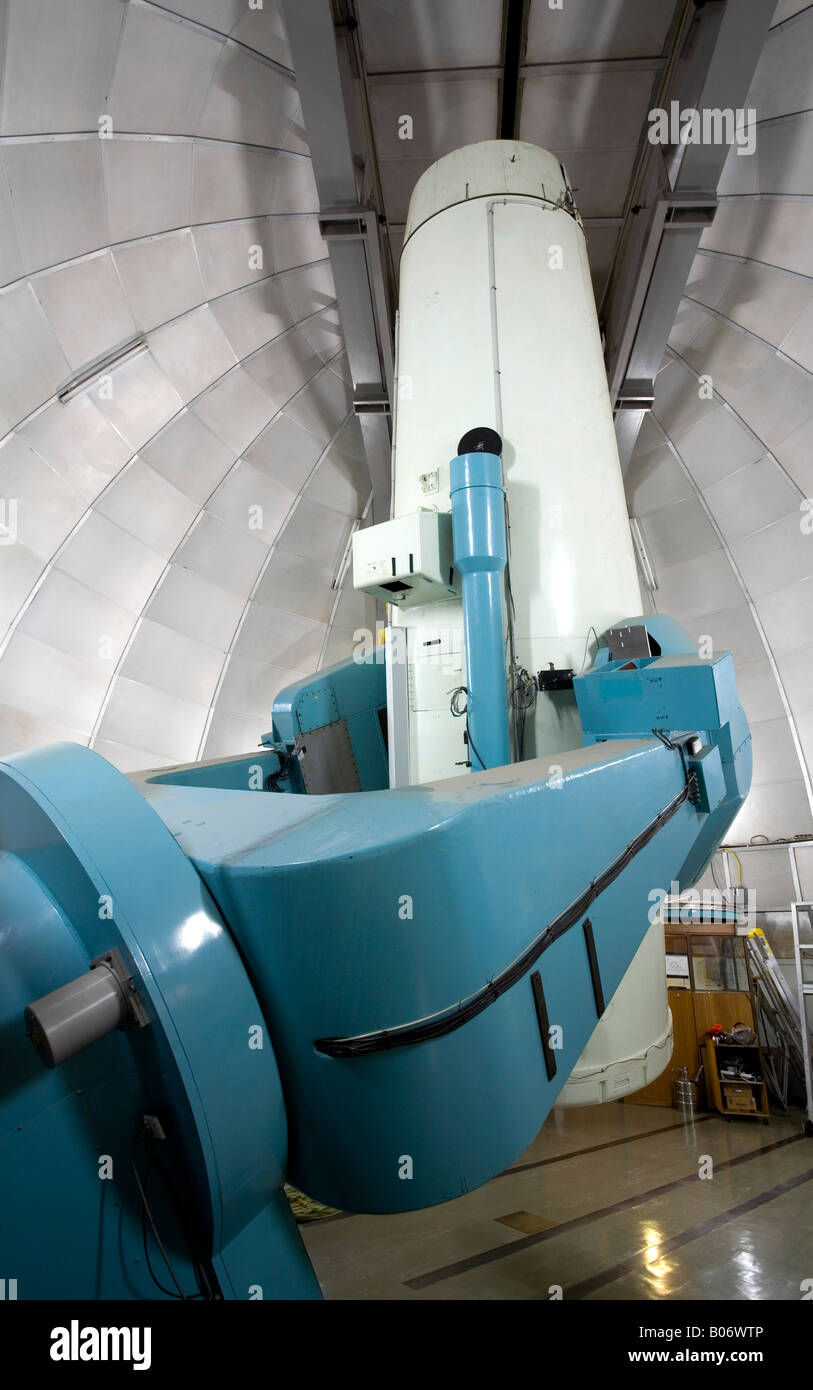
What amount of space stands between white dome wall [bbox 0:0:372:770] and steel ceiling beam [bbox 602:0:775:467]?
3.74 metres

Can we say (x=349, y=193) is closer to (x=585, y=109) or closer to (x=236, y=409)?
(x=585, y=109)

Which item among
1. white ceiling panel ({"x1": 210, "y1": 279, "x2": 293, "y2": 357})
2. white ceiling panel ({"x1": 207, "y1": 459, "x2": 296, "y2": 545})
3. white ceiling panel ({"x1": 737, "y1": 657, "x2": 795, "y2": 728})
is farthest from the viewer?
white ceiling panel ({"x1": 207, "y1": 459, "x2": 296, "y2": 545})

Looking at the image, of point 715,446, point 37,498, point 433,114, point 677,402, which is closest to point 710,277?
point 677,402

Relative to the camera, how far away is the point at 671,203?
6914 millimetres

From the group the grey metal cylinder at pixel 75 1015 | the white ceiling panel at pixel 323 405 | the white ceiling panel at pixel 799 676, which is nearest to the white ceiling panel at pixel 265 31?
the white ceiling panel at pixel 323 405

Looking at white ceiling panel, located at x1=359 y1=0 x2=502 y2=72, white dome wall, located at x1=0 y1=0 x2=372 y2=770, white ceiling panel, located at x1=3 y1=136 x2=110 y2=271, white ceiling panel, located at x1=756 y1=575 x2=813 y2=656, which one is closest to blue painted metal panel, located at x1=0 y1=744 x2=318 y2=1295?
white dome wall, located at x1=0 y1=0 x2=372 y2=770

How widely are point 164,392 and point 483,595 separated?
21.3 feet

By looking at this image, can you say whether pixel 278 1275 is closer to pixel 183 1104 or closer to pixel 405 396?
pixel 183 1104

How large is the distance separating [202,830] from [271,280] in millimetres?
9003

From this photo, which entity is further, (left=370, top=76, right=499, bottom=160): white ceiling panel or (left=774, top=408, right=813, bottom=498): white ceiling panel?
(left=774, top=408, right=813, bottom=498): white ceiling panel

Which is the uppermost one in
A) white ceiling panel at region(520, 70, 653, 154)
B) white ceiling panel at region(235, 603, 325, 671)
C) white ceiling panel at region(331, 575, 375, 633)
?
white ceiling panel at region(520, 70, 653, 154)

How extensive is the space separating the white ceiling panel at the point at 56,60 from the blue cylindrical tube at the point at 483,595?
5.15 m

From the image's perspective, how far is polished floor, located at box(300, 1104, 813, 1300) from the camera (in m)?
3.70

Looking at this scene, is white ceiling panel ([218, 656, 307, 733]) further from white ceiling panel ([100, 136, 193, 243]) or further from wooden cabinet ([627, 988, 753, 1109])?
wooden cabinet ([627, 988, 753, 1109])
